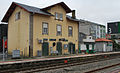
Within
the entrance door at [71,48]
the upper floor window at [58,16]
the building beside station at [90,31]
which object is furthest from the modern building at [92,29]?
the upper floor window at [58,16]

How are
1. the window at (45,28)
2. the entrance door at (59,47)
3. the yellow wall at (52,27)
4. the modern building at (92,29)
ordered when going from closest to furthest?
the yellow wall at (52,27) → the window at (45,28) → the entrance door at (59,47) → the modern building at (92,29)

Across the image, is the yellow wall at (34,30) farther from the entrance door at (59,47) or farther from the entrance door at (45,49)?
the entrance door at (59,47)

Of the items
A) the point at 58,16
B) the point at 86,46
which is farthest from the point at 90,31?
the point at 58,16

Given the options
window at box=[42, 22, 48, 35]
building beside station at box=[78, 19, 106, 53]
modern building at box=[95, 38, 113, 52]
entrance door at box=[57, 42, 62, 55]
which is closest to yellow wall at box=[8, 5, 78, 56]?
window at box=[42, 22, 48, 35]

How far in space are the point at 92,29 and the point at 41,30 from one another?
48385mm

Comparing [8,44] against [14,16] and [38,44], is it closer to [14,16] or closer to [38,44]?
[14,16]

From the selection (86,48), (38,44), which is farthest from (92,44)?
(38,44)

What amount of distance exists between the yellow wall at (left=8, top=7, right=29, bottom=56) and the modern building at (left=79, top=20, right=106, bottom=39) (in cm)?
3978

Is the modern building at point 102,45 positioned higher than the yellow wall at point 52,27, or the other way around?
the yellow wall at point 52,27

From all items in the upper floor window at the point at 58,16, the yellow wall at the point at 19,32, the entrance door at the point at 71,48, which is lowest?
the entrance door at the point at 71,48

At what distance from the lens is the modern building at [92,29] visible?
205 feet

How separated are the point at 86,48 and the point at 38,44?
1365 cm

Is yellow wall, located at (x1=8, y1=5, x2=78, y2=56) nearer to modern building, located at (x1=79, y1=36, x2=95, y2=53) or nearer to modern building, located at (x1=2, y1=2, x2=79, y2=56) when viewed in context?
modern building, located at (x1=2, y1=2, x2=79, y2=56)

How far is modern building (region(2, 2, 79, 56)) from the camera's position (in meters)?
21.5
